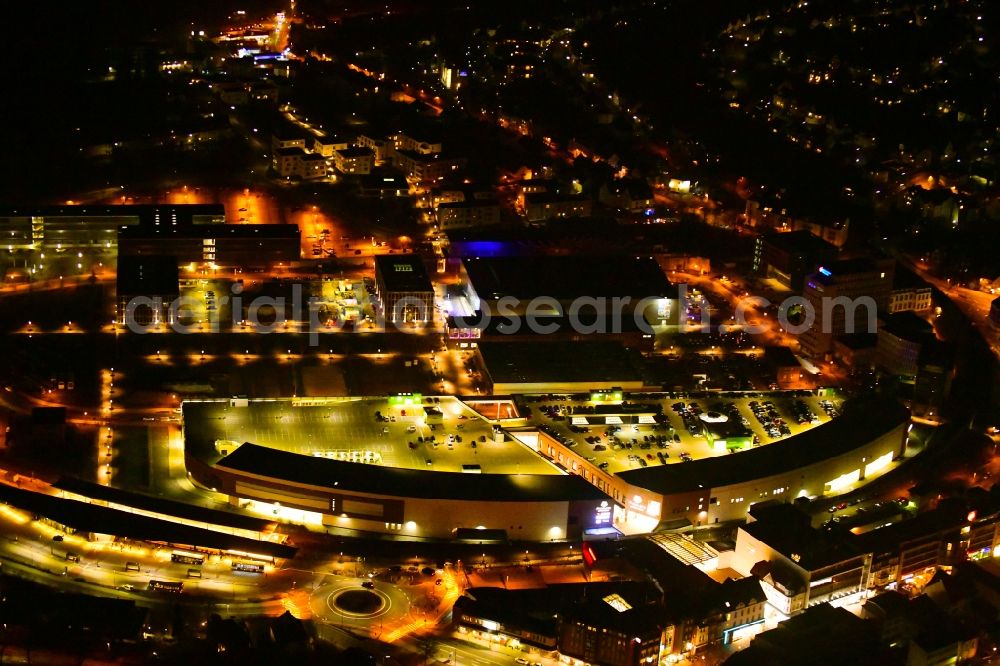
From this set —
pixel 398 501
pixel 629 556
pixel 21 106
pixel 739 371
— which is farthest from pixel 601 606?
pixel 21 106

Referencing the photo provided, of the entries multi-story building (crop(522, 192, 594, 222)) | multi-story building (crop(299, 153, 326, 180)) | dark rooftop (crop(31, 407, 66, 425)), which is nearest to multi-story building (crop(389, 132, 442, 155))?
multi-story building (crop(299, 153, 326, 180))

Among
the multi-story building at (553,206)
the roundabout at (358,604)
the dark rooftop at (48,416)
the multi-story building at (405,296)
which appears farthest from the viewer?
the multi-story building at (553,206)

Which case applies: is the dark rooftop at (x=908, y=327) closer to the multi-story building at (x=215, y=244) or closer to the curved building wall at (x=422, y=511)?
the curved building wall at (x=422, y=511)

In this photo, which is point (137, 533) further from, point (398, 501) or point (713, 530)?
point (713, 530)

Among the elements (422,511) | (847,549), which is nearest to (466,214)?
(422,511)

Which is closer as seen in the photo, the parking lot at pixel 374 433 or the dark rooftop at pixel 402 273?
the parking lot at pixel 374 433

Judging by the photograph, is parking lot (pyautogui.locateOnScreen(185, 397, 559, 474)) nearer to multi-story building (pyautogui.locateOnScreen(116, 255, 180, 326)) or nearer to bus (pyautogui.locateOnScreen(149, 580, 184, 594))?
bus (pyautogui.locateOnScreen(149, 580, 184, 594))

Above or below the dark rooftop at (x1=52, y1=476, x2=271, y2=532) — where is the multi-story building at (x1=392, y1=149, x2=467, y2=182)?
above

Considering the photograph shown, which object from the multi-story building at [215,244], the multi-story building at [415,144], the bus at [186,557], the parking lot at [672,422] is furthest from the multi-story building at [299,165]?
the bus at [186,557]
